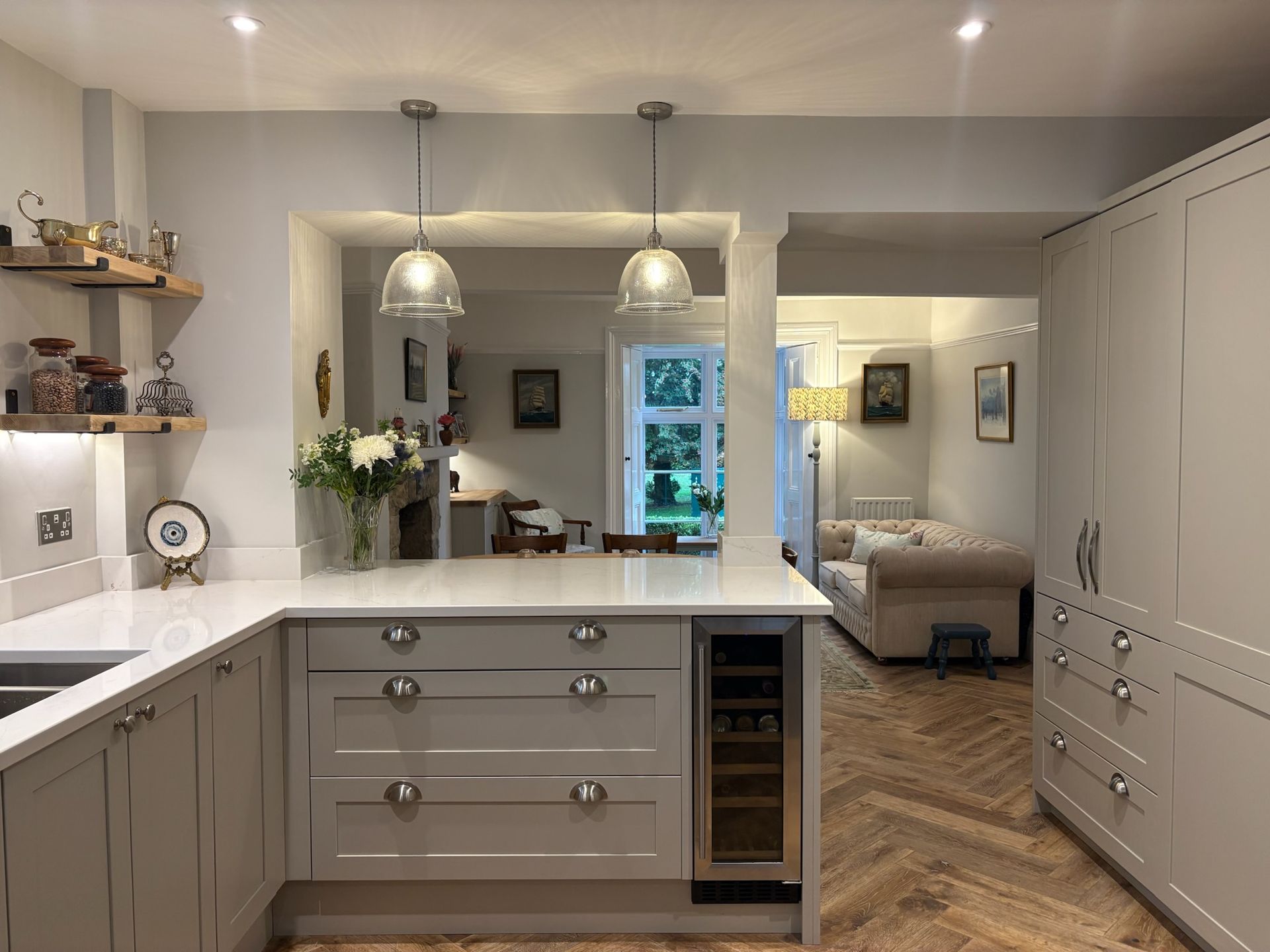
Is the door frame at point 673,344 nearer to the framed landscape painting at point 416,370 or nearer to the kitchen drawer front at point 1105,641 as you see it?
the framed landscape painting at point 416,370

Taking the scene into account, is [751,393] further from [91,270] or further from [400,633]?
[91,270]

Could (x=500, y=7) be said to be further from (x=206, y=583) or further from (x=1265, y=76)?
(x=1265, y=76)

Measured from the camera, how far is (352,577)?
9.57 ft

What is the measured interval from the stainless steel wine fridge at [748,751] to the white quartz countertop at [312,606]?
0.39 ft

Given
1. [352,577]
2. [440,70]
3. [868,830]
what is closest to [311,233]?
[440,70]

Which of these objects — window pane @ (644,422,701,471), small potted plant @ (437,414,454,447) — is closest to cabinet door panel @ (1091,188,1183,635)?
small potted plant @ (437,414,454,447)

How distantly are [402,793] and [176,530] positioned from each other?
3.74 feet

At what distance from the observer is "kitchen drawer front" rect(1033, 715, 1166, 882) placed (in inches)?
98.9

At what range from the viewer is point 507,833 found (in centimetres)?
243

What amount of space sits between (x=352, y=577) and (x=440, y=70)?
5.28 feet

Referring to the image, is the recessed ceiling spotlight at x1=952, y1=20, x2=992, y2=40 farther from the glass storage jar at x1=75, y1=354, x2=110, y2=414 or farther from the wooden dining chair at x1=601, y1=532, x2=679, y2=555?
the wooden dining chair at x1=601, y1=532, x2=679, y2=555

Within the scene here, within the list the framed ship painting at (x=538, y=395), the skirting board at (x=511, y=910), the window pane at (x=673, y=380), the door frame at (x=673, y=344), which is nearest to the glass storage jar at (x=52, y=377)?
the skirting board at (x=511, y=910)

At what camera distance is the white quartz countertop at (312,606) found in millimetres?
1692

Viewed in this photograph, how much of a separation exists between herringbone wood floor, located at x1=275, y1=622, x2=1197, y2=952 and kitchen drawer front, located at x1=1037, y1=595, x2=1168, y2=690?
2.27 feet
